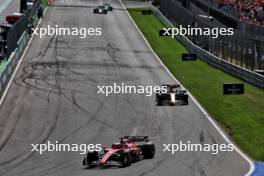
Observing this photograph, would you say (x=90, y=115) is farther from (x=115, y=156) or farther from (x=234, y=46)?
(x=234, y=46)

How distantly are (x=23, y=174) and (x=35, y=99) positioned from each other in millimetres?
14060

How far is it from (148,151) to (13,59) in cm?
2192

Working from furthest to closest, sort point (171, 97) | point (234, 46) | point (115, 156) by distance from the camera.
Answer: point (234, 46)
point (171, 97)
point (115, 156)

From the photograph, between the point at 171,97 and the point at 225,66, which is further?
the point at 225,66

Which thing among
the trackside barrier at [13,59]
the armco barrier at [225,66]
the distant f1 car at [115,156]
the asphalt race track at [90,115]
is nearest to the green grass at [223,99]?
the armco barrier at [225,66]

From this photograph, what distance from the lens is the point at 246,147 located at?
1071 inches

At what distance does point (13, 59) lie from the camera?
45031 millimetres

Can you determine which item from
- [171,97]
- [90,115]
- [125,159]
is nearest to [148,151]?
[125,159]

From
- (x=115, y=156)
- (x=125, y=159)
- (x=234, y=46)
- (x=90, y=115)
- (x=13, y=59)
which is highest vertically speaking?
(x=115, y=156)

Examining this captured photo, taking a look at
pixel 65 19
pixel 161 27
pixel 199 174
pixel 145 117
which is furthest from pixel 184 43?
pixel 199 174

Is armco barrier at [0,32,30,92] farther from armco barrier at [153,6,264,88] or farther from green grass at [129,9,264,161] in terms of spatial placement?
armco barrier at [153,6,264,88]

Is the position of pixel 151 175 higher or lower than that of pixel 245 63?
higher

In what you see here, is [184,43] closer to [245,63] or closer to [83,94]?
[245,63]

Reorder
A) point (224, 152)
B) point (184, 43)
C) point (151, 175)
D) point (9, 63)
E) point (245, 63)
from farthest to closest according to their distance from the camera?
point (184, 43)
point (245, 63)
point (9, 63)
point (224, 152)
point (151, 175)
